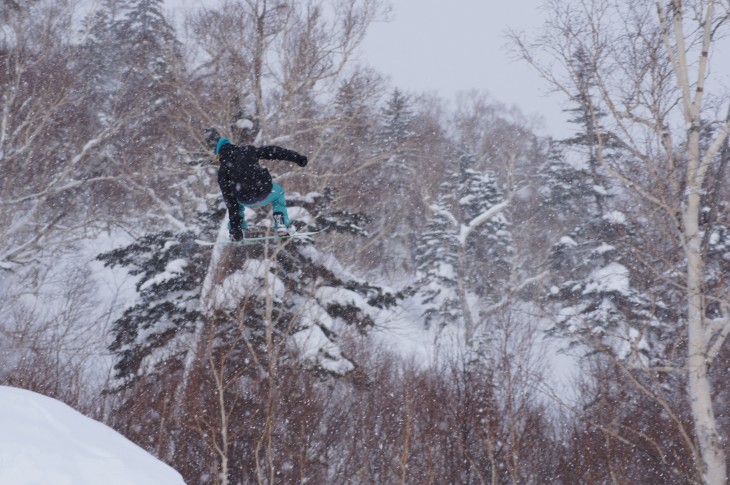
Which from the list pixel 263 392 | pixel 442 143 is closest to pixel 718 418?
pixel 263 392

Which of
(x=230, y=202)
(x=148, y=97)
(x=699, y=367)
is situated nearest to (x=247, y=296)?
(x=230, y=202)

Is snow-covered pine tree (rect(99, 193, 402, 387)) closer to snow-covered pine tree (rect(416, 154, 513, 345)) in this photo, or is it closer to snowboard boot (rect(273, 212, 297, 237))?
snowboard boot (rect(273, 212, 297, 237))

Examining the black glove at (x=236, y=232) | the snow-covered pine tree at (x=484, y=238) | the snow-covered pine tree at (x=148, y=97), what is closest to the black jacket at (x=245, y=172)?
the black glove at (x=236, y=232)

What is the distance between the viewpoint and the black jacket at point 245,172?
23.3 ft

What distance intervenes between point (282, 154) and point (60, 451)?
4.44 metres

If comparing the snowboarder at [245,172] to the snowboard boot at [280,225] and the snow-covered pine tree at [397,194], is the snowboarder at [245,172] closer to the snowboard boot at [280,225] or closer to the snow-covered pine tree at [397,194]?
the snowboard boot at [280,225]

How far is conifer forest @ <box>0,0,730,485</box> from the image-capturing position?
28.9ft

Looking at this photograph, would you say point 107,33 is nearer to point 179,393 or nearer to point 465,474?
point 179,393

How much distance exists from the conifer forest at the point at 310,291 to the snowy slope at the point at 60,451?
5528mm

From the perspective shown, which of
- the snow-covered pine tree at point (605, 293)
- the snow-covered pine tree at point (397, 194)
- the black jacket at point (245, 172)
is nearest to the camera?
the black jacket at point (245, 172)

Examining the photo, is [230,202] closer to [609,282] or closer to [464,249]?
[609,282]

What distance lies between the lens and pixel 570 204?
26.9m

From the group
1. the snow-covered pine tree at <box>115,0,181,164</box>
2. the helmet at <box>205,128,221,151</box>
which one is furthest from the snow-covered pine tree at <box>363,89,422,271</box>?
the helmet at <box>205,128,221,151</box>

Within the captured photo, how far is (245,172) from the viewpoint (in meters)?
7.16
